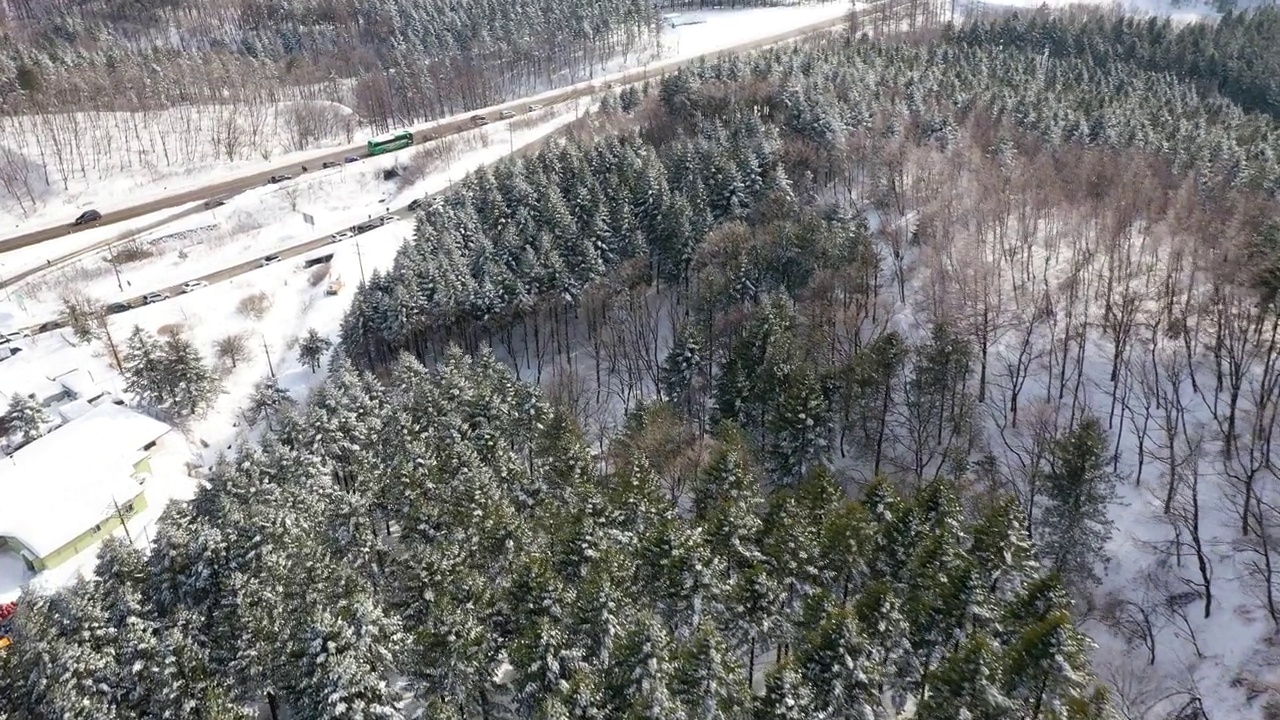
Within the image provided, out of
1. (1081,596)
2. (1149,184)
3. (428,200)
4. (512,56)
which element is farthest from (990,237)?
(512,56)

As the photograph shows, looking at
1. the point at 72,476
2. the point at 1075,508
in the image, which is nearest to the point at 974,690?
the point at 1075,508

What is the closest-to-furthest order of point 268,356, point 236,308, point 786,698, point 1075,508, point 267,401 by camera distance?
point 786,698
point 1075,508
point 267,401
point 268,356
point 236,308

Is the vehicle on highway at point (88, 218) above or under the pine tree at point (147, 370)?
above

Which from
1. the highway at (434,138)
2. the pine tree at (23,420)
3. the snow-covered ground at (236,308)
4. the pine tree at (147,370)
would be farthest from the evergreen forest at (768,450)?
the highway at (434,138)

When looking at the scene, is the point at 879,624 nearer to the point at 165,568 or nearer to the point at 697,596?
the point at 697,596

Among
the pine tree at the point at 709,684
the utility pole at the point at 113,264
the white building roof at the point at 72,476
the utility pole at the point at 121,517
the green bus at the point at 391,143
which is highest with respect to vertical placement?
the green bus at the point at 391,143

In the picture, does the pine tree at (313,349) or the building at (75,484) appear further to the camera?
the pine tree at (313,349)

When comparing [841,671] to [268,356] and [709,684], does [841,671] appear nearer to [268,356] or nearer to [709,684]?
[709,684]

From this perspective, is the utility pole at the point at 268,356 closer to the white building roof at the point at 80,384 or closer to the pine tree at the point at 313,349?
the pine tree at the point at 313,349
